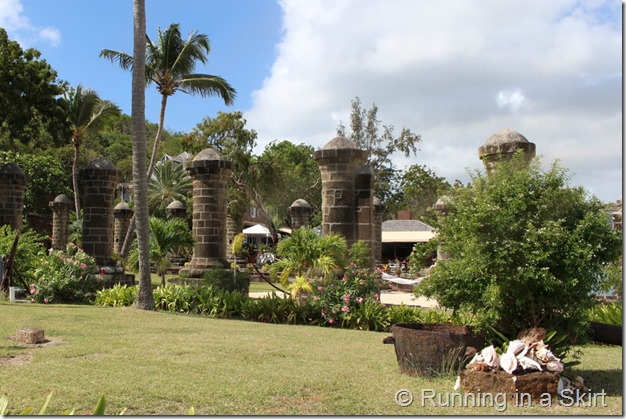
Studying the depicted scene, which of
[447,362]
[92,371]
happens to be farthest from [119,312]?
[447,362]

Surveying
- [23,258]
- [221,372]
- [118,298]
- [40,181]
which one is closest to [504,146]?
[221,372]

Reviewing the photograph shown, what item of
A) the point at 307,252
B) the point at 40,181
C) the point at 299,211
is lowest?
the point at 307,252

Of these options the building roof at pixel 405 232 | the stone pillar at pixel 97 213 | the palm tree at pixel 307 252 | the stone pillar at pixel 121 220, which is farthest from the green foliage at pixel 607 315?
the stone pillar at pixel 121 220

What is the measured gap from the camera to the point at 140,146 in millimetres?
12133

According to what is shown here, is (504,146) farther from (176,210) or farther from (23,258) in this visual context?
(176,210)

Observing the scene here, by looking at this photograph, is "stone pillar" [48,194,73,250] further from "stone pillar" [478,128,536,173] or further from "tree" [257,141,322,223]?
"stone pillar" [478,128,536,173]

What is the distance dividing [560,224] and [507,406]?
1908 millimetres

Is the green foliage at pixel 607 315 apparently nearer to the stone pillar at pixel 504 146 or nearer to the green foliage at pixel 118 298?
the stone pillar at pixel 504 146

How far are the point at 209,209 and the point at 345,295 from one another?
6281mm

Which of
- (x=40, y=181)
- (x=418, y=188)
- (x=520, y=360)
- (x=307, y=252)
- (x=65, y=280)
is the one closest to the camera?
(x=520, y=360)

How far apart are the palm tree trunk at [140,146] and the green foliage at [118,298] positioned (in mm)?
780

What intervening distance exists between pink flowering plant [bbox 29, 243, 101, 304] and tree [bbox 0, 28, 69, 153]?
802 centimetres

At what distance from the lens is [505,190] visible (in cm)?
625

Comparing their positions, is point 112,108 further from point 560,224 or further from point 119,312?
point 560,224
